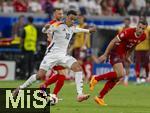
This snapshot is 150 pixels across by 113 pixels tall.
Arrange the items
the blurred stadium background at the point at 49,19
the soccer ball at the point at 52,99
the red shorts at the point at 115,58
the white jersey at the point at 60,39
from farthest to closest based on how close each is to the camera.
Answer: the blurred stadium background at the point at 49,19, the red shorts at the point at 115,58, the white jersey at the point at 60,39, the soccer ball at the point at 52,99

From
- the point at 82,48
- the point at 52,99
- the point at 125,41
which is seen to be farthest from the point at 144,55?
the point at 52,99

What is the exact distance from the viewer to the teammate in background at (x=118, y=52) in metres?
18.2

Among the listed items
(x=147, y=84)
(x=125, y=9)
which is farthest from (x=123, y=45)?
(x=125, y=9)

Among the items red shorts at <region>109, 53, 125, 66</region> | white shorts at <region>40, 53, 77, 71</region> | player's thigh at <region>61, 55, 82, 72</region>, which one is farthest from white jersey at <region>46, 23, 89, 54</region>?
red shorts at <region>109, 53, 125, 66</region>

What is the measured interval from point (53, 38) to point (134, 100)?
339 centimetres

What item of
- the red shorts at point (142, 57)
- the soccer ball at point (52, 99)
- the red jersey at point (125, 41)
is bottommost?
the red shorts at point (142, 57)

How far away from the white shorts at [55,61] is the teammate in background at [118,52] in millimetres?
1244

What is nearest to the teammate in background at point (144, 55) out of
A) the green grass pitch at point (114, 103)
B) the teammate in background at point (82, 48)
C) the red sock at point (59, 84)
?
the teammate in background at point (82, 48)

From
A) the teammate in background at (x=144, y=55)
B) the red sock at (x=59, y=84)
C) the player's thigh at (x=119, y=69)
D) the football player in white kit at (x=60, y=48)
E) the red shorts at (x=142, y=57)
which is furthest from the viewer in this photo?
the red shorts at (x=142, y=57)

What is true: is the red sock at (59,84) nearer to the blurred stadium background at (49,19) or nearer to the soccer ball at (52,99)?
the soccer ball at (52,99)

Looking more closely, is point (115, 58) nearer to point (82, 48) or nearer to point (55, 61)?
point (55, 61)

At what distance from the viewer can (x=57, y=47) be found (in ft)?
57.0

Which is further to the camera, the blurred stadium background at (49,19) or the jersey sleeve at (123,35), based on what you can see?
the blurred stadium background at (49,19)

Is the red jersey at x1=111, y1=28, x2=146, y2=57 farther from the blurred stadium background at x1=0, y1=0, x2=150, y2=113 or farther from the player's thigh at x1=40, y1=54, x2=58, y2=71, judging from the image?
the blurred stadium background at x1=0, y1=0, x2=150, y2=113
